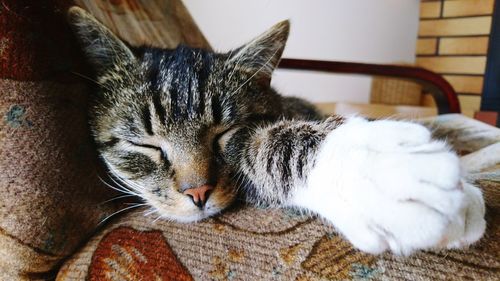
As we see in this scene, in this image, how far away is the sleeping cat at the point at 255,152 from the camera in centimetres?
40

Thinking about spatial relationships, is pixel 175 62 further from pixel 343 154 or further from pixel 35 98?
pixel 343 154

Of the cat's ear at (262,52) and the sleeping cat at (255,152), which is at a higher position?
the cat's ear at (262,52)

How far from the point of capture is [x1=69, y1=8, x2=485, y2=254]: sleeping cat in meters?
0.40

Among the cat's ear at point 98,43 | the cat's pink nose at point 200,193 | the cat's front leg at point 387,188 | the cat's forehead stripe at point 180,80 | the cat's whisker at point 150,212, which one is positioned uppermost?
the cat's ear at point 98,43

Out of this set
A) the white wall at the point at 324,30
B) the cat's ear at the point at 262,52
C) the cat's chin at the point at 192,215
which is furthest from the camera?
the white wall at the point at 324,30

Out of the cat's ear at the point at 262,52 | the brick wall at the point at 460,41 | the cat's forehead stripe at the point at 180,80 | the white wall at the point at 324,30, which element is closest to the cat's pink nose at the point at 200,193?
the cat's forehead stripe at the point at 180,80


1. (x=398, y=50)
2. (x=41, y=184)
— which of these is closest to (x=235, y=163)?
(x=41, y=184)

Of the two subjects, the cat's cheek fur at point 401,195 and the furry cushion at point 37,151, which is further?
the furry cushion at point 37,151

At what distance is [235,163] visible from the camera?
685 millimetres

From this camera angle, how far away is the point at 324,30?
8.21ft

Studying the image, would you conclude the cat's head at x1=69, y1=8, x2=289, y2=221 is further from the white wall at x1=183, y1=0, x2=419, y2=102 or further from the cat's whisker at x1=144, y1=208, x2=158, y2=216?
the white wall at x1=183, y1=0, x2=419, y2=102

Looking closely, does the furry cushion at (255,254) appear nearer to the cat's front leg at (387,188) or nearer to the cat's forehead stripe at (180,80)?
the cat's front leg at (387,188)

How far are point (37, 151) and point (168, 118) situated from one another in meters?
0.22

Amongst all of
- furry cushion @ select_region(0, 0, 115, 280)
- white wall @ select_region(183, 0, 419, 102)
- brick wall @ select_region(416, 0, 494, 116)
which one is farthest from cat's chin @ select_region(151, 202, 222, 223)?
brick wall @ select_region(416, 0, 494, 116)
